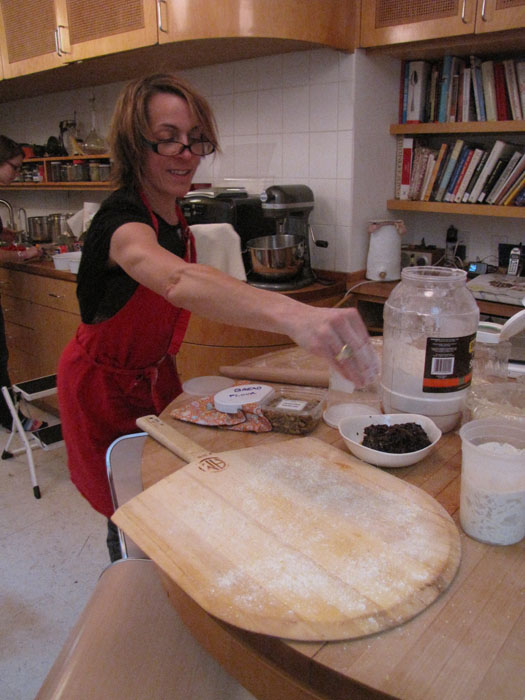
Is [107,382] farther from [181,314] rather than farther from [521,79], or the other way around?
[521,79]

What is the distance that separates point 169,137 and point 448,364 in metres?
0.83

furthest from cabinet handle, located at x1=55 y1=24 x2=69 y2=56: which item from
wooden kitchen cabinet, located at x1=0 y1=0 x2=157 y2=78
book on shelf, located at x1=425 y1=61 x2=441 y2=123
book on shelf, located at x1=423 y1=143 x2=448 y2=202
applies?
book on shelf, located at x1=423 y1=143 x2=448 y2=202

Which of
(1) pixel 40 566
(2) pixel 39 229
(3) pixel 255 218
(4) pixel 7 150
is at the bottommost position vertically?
(1) pixel 40 566

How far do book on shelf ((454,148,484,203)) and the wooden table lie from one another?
199cm

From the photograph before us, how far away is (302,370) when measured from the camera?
4.10 ft

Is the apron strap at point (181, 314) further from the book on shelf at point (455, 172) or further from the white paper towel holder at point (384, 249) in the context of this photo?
the book on shelf at point (455, 172)

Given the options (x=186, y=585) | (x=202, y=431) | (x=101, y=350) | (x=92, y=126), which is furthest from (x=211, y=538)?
(x=92, y=126)

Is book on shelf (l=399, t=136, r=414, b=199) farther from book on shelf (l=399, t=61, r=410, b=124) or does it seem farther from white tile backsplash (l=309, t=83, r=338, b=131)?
white tile backsplash (l=309, t=83, r=338, b=131)

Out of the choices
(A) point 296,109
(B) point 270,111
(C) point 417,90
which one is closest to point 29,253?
→ (B) point 270,111

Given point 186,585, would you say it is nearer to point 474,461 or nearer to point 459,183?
point 474,461

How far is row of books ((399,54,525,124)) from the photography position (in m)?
2.21

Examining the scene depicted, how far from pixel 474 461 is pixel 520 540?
12 centimetres

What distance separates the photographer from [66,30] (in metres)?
2.70

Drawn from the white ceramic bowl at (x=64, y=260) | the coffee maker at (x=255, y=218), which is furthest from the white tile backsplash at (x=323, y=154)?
the white ceramic bowl at (x=64, y=260)
